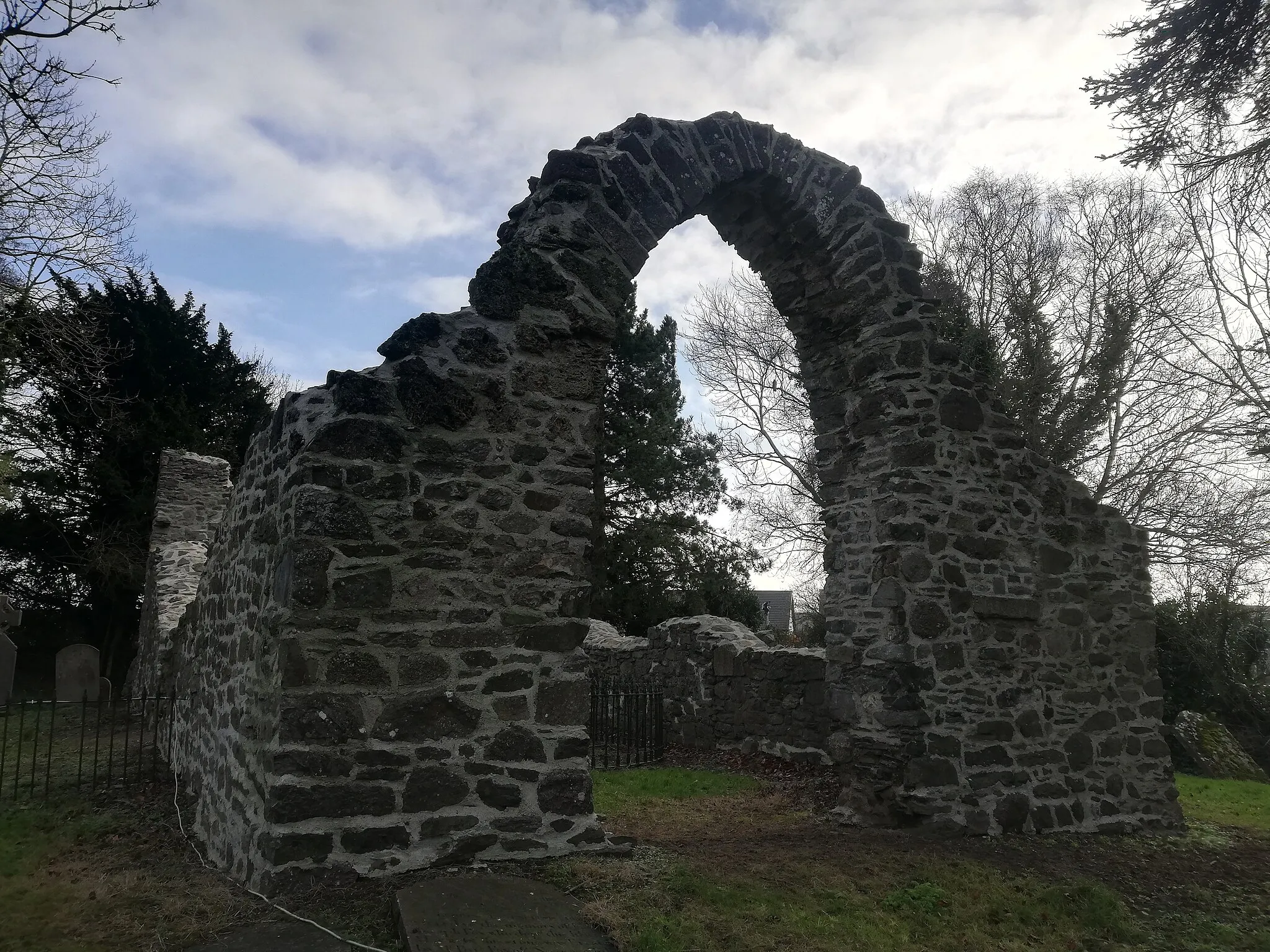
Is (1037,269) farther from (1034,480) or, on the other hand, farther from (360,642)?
(360,642)

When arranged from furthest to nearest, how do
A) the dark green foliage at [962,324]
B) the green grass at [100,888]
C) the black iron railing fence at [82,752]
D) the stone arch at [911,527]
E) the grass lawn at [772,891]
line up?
1. the dark green foliage at [962,324]
2. the black iron railing fence at [82,752]
3. the stone arch at [911,527]
4. the grass lawn at [772,891]
5. the green grass at [100,888]

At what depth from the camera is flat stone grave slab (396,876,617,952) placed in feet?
11.9

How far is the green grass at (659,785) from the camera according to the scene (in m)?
8.23

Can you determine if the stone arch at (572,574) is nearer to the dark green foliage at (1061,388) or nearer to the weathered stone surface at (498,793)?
the weathered stone surface at (498,793)

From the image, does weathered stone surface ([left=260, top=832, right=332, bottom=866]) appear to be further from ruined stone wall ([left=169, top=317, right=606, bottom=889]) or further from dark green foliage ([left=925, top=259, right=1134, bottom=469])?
dark green foliage ([left=925, top=259, right=1134, bottom=469])

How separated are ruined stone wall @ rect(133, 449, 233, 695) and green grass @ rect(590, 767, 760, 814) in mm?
8364

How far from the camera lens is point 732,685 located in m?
11.5

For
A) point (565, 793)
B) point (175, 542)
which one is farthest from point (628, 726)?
point (175, 542)

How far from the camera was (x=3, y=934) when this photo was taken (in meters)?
4.03

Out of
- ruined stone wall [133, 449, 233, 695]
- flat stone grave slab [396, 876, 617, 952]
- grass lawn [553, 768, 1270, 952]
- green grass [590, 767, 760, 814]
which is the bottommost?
green grass [590, 767, 760, 814]

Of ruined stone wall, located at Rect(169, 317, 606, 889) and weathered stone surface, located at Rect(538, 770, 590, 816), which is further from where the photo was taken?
weathered stone surface, located at Rect(538, 770, 590, 816)

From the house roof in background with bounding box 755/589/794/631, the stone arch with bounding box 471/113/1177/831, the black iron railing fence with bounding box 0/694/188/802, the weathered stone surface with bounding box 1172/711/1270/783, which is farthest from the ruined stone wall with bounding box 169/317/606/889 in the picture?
the house roof in background with bounding box 755/589/794/631

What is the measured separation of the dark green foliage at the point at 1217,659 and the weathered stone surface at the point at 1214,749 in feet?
3.41

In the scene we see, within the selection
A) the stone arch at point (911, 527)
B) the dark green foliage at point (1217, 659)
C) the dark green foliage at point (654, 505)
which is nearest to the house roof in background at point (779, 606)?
the dark green foliage at point (654, 505)
